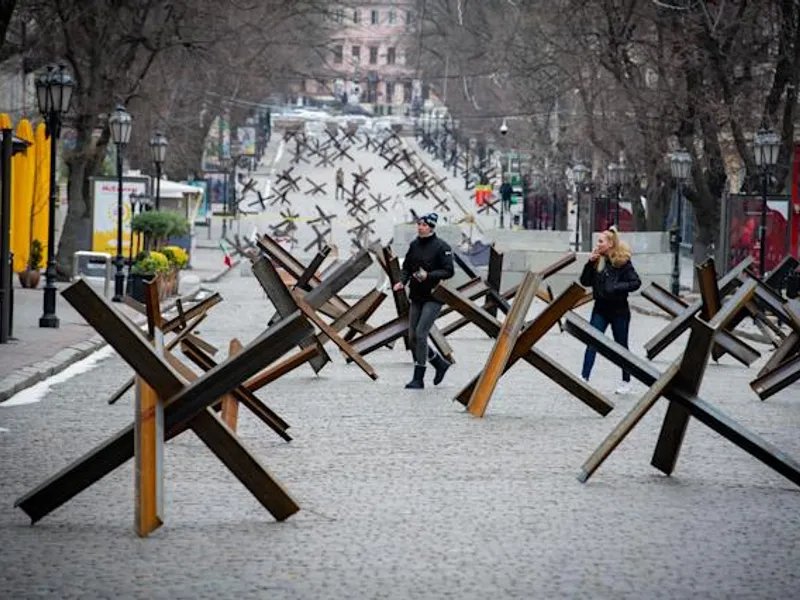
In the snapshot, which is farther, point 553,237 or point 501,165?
point 501,165

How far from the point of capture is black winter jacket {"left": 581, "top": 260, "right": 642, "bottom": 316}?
19312mm

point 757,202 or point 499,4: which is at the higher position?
point 499,4

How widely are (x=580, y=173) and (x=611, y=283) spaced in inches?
1636

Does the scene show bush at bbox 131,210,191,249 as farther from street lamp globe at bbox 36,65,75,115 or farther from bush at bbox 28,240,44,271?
street lamp globe at bbox 36,65,75,115

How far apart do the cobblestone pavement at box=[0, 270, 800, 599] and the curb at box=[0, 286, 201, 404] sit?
1153 mm

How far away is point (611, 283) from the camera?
762 inches

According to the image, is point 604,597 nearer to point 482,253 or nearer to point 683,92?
point 683,92

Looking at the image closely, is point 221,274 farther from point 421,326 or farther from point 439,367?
point 421,326

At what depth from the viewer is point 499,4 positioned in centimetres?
6850

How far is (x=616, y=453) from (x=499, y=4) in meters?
55.7

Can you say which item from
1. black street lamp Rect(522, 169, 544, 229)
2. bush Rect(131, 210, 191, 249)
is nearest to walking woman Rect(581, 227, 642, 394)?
bush Rect(131, 210, 191, 249)

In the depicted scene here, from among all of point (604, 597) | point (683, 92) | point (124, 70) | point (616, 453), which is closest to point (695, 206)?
point (683, 92)

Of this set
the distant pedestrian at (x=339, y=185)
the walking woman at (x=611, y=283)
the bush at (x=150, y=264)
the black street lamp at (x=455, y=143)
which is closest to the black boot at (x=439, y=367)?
the walking woman at (x=611, y=283)

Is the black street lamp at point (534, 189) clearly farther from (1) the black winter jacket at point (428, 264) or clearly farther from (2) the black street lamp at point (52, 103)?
(1) the black winter jacket at point (428, 264)
